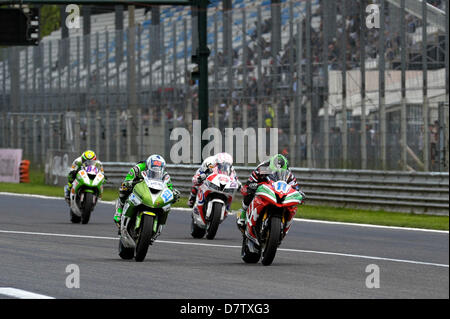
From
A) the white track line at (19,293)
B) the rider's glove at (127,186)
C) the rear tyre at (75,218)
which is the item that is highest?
the rider's glove at (127,186)

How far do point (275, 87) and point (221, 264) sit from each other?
1578cm

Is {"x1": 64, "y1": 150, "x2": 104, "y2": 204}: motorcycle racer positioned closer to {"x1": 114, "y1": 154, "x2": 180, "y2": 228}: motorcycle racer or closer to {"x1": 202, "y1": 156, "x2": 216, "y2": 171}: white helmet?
{"x1": 202, "y1": 156, "x2": 216, "y2": 171}: white helmet

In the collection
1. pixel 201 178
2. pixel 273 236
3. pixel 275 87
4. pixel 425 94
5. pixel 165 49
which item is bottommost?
pixel 273 236

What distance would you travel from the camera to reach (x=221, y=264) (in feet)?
46.6

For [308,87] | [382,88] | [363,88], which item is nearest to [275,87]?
[308,87]

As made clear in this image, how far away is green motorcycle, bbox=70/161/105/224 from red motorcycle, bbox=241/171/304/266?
763cm

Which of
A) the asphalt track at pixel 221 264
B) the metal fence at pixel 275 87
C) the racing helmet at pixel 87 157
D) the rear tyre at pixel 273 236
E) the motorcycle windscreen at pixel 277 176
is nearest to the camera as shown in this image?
the asphalt track at pixel 221 264

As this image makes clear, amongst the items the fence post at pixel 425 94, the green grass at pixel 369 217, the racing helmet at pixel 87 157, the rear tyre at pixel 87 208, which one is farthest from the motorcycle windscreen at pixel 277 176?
the fence post at pixel 425 94

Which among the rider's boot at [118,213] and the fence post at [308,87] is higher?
the fence post at [308,87]

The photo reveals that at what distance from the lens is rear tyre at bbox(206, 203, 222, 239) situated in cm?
1831

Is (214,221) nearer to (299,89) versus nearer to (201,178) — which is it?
(201,178)

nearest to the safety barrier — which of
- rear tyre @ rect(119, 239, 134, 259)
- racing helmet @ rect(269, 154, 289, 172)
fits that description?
rear tyre @ rect(119, 239, 134, 259)

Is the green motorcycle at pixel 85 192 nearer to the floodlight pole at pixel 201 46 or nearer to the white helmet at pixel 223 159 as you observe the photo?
the white helmet at pixel 223 159

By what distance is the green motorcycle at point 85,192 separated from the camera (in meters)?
21.6
